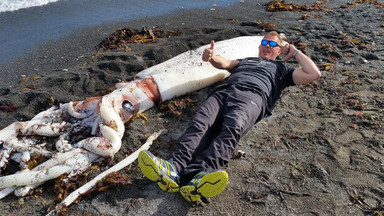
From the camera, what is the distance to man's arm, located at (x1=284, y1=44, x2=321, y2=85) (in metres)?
4.33

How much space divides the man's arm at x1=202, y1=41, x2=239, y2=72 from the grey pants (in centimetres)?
49

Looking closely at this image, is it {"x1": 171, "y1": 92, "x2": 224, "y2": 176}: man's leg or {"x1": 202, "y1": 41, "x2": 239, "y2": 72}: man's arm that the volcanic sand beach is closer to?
{"x1": 171, "y1": 92, "x2": 224, "y2": 176}: man's leg

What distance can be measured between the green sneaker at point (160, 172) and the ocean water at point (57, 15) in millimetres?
4516

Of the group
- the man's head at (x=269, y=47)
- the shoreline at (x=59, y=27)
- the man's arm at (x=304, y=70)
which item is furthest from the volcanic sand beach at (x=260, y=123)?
the man's head at (x=269, y=47)

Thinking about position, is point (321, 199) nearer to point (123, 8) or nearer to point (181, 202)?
point (181, 202)

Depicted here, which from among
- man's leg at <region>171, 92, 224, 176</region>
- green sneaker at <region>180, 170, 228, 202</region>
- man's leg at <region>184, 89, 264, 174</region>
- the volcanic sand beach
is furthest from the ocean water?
green sneaker at <region>180, 170, 228, 202</region>

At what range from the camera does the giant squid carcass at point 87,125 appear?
11.6 ft

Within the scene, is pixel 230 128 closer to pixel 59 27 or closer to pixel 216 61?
pixel 216 61

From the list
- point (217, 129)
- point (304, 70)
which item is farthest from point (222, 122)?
point (304, 70)

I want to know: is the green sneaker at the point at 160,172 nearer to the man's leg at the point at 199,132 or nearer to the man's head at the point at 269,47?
the man's leg at the point at 199,132

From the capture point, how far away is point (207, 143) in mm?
3885

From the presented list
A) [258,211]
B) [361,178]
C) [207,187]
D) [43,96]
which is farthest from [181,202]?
[43,96]

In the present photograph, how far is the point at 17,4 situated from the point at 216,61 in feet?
22.4

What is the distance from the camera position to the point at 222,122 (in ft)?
13.2
